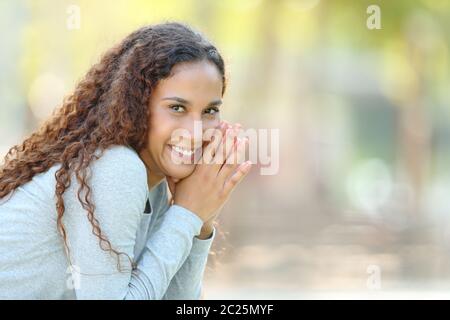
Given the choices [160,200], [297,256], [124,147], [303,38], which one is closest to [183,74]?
[124,147]

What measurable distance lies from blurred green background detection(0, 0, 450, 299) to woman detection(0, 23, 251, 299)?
13.8ft

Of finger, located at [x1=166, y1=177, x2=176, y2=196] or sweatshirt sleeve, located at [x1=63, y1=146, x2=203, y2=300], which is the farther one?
finger, located at [x1=166, y1=177, x2=176, y2=196]

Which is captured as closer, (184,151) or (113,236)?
(113,236)

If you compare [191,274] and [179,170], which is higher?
[179,170]

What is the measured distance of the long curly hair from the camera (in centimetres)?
219

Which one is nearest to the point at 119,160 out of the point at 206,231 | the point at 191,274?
the point at 206,231

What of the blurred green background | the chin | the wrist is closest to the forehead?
the chin

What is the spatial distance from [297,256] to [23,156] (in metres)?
5.96

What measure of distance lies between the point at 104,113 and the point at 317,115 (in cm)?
739

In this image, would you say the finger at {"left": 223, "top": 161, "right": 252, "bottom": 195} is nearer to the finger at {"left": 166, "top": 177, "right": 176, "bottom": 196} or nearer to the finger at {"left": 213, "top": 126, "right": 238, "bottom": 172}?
the finger at {"left": 213, "top": 126, "right": 238, "bottom": 172}

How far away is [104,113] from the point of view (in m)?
A: 2.38

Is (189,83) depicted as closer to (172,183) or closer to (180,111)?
(180,111)

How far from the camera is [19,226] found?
2219mm

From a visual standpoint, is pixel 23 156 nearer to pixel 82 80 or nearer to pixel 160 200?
pixel 82 80
